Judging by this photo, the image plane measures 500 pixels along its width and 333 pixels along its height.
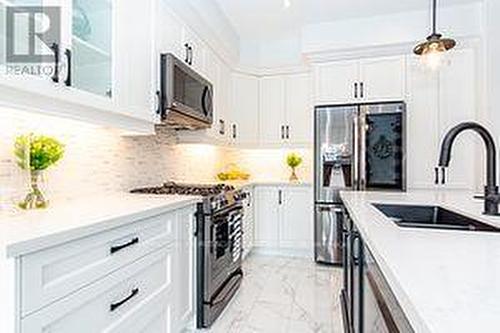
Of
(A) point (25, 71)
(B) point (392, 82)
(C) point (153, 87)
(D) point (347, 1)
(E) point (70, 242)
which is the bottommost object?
(E) point (70, 242)

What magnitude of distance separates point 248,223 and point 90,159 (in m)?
2.16

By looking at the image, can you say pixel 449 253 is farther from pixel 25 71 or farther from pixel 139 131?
pixel 139 131

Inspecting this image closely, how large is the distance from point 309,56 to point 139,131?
244 centimetres

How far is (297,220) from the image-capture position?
4.02m

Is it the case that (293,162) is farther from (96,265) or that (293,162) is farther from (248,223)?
(96,265)

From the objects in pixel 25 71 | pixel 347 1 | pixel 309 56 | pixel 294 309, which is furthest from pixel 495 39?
pixel 25 71

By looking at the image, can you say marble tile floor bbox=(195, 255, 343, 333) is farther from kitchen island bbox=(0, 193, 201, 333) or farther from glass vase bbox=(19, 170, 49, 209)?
glass vase bbox=(19, 170, 49, 209)

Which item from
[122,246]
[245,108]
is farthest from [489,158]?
[245,108]

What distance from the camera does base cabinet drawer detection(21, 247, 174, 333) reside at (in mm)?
1102

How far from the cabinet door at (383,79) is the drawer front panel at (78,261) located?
291 cm

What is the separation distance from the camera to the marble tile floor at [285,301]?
2.32m

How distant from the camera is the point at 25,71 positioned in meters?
1.32

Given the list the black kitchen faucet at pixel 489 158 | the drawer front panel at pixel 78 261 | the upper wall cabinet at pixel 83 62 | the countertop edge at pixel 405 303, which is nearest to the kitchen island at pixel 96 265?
the drawer front panel at pixel 78 261

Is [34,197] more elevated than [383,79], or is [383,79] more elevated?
[383,79]
